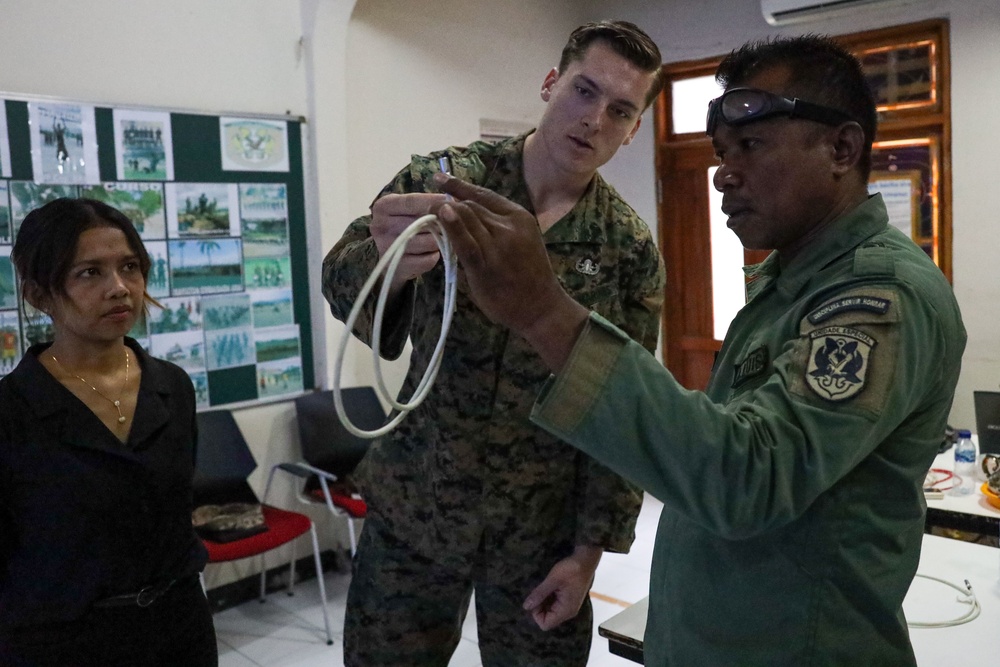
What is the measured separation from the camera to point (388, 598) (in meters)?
1.58

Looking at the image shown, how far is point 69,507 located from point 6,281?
6.37ft

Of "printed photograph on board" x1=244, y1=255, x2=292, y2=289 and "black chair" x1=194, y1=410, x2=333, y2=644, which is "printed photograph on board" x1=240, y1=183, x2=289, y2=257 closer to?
"printed photograph on board" x1=244, y1=255, x2=292, y2=289

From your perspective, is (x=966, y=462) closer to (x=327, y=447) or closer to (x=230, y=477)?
(x=327, y=447)

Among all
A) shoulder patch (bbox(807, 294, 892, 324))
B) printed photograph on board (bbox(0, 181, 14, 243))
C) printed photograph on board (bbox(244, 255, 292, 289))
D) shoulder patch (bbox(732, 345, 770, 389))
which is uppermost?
printed photograph on board (bbox(0, 181, 14, 243))

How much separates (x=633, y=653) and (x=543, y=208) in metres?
0.88

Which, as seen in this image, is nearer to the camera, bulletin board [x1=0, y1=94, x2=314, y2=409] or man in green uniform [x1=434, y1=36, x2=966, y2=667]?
man in green uniform [x1=434, y1=36, x2=966, y2=667]

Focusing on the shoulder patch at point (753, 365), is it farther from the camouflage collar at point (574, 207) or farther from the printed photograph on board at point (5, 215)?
the printed photograph on board at point (5, 215)

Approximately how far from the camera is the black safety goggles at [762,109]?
102 cm

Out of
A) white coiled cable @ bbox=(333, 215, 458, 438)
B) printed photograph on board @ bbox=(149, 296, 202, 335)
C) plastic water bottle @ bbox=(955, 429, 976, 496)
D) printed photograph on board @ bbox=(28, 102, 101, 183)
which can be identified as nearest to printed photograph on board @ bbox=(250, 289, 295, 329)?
printed photograph on board @ bbox=(149, 296, 202, 335)

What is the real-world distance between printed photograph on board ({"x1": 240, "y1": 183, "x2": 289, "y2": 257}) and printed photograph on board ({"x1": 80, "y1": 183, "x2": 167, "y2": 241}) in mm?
384

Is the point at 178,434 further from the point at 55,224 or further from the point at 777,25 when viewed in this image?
the point at 777,25

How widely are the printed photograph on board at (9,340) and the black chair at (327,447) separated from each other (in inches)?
46.3

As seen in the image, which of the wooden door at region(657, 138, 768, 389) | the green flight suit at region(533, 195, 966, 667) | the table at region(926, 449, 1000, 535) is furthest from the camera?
the wooden door at region(657, 138, 768, 389)

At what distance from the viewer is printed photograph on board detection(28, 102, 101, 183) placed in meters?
3.26
